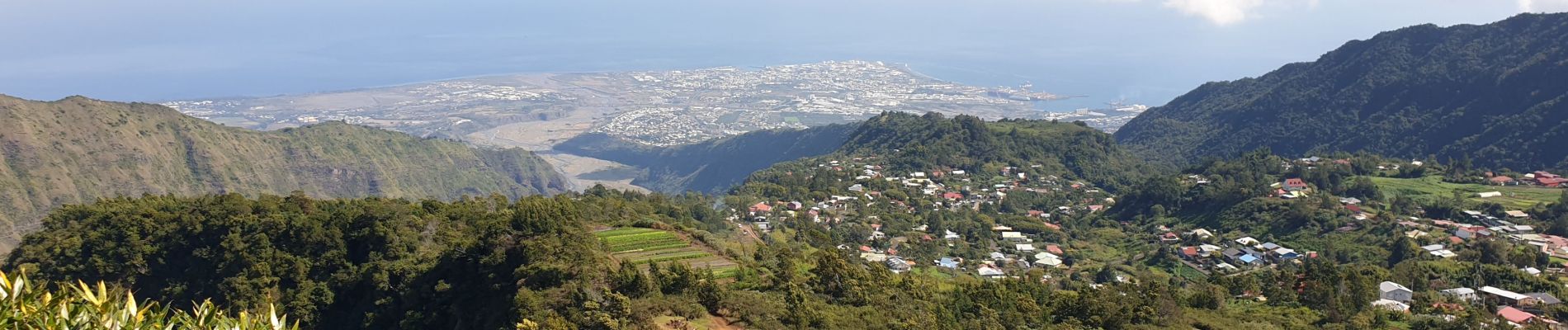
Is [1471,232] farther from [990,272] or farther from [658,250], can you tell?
[658,250]

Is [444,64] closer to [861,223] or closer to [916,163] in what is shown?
[916,163]

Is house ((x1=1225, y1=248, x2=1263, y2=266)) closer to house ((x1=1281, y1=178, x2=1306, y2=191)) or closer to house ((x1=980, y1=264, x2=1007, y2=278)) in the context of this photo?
house ((x1=980, y1=264, x2=1007, y2=278))

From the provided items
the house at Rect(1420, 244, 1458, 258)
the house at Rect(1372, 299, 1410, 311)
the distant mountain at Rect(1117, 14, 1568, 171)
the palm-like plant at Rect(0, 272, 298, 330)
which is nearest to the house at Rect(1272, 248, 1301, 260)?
the house at Rect(1420, 244, 1458, 258)

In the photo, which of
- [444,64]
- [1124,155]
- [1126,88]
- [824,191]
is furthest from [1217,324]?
[444,64]

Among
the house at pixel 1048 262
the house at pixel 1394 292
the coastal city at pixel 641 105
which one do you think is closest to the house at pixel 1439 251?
the house at pixel 1394 292

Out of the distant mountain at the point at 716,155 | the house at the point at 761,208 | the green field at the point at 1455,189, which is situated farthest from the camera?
the distant mountain at the point at 716,155

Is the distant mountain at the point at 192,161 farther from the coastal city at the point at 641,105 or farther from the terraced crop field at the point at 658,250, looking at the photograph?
the terraced crop field at the point at 658,250

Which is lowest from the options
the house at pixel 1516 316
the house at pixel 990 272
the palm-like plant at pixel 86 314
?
the house at pixel 990 272
